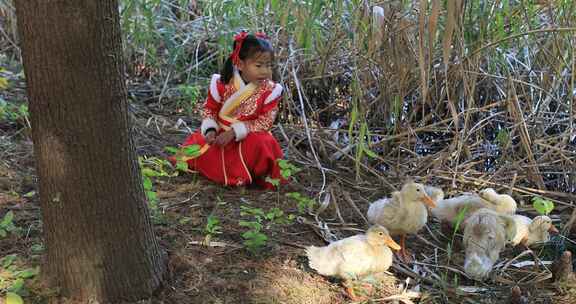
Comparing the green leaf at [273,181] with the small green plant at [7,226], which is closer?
the small green plant at [7,226]

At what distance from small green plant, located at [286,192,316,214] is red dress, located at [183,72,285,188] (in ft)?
0.78

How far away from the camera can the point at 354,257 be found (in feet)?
7.75

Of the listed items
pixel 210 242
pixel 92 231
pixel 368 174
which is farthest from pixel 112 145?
pixel 368 174

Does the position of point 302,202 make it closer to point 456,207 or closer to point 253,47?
point 456,207

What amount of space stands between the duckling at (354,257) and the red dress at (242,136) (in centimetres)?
105

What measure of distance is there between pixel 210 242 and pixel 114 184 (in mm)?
735

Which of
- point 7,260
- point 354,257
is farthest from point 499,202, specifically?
point 7,260

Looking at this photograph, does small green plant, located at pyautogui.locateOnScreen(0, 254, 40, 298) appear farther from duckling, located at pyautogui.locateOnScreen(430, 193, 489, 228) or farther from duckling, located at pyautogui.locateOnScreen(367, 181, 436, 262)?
duckling, located at pyautogui.locateOnScreen(430, 193, 489, 228)

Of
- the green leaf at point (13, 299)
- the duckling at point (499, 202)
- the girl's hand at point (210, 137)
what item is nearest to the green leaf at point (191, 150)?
the girl's hand at point (210, 137)

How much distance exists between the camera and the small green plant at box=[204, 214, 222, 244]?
263cm

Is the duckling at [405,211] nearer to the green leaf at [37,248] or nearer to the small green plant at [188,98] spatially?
the green leaf at [37,248]

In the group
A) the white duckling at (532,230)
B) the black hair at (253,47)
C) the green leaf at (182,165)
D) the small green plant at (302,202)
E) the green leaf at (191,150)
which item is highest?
the black hair at (253,47)

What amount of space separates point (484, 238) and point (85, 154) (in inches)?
70.7

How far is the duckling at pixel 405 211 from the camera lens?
2771mm
